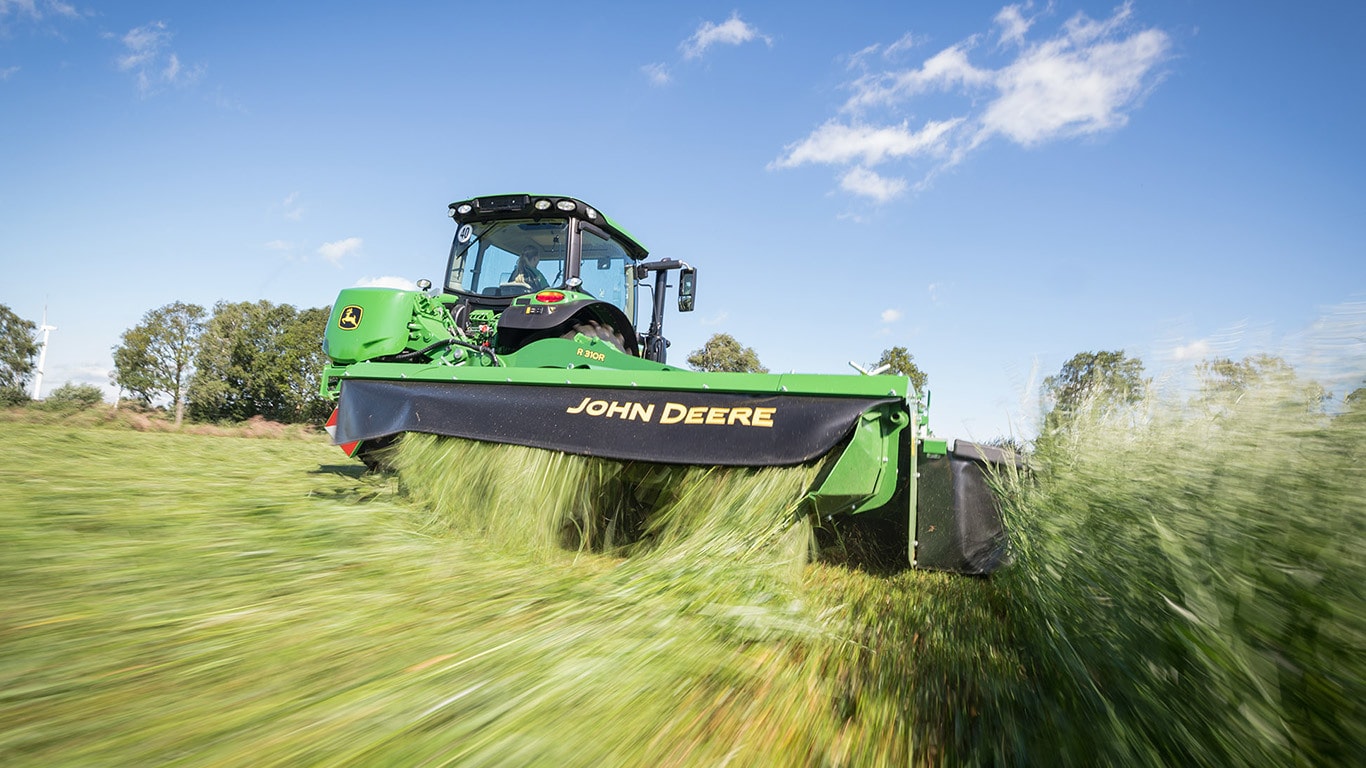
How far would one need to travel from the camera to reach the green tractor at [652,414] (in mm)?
2750

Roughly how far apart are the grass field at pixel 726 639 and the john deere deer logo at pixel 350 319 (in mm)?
2016

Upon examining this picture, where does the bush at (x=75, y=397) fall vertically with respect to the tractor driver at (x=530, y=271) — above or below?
below

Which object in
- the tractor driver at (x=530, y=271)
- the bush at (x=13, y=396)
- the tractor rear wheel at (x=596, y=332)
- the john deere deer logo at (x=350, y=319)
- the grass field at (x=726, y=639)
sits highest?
the tractor driver at (x=530, y=271)

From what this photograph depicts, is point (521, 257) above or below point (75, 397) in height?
above

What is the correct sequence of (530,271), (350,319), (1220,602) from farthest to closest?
(530,271) < (350,319) < (1220,602)

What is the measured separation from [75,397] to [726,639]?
29.4 ft

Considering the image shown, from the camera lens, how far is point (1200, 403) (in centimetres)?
160

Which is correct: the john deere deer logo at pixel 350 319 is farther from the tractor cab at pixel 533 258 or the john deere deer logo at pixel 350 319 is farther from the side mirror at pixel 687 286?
the side mirror at pixel 687 286

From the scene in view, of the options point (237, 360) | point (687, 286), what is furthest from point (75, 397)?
point (237, 360)

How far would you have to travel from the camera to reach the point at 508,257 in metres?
5.89

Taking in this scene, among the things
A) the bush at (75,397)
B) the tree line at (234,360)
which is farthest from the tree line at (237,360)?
the bush at (75,397)

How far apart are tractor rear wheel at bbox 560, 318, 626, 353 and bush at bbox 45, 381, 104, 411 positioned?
5921mm

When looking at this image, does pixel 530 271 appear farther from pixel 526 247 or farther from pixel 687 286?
pixel 687 286

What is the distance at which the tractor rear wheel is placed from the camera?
15.6 feet
